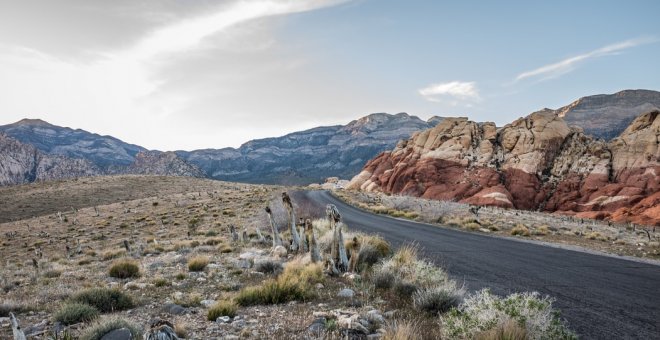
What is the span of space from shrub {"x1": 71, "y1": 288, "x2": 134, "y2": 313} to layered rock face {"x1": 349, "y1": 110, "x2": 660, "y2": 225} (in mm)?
49734

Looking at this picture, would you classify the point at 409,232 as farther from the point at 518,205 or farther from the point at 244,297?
the point at 518,205

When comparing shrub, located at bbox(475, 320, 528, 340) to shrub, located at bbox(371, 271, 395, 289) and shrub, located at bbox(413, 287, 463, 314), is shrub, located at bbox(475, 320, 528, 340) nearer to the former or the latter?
shrub, located at bbox(413, 287, 463, 314)

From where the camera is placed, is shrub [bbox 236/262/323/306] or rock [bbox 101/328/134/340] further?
shrub [bbox 236/262/323/306]

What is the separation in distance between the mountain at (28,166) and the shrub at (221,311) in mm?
216647

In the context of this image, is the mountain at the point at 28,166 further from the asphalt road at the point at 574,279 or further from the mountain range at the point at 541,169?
the asphalt road at the point at 574,279

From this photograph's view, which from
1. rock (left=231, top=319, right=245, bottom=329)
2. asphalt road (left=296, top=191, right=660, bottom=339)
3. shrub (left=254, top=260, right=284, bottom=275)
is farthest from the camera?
shrub (left=254, top=260, right=284, bottom=275)

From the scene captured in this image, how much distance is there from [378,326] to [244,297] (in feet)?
10.5

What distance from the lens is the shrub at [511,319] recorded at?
185 inches

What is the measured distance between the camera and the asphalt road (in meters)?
6.50

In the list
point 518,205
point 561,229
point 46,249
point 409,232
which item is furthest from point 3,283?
point 518,205

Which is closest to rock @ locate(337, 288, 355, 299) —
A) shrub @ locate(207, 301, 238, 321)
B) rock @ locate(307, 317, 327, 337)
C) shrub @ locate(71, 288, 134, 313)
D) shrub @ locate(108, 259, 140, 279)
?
rock @ locate(307, 317, 327, 337)

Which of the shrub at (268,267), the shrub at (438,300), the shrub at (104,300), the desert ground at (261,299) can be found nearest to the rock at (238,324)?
the desert ground at (261,299)

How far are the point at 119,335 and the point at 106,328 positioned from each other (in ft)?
1.32

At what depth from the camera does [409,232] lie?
2166cm
